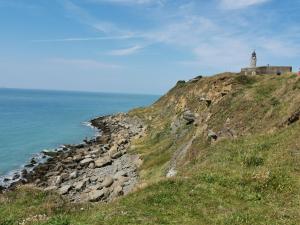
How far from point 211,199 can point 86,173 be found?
36.5 metres

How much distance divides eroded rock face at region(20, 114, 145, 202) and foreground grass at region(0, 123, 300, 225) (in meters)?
13.8

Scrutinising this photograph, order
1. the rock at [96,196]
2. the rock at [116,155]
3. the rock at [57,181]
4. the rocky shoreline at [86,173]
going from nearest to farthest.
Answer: the rock at [96,196]
the rocky shoreline at [86,173]
the rock at [57,181]
the rock at [116,155]

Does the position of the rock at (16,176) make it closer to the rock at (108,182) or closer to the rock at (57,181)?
the rock at (57,181)

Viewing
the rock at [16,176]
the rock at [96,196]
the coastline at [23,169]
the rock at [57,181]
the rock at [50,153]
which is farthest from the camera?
the rock at [50,153]

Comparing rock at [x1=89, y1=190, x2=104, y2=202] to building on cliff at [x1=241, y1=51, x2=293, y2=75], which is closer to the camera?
rock at [x1=89, y1=190, x2=104, y2=202]

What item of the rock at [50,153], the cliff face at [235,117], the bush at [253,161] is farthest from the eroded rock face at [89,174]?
the bush at [253,161]

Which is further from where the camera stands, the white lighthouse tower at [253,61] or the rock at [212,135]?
the white lighthouse tower at [253,61]

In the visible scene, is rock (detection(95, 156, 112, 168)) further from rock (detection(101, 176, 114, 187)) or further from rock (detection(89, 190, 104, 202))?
rock (detection(89, 190, 104, 202))

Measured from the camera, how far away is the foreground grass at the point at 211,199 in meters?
15.7

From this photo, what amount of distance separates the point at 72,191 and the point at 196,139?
47.1 feet

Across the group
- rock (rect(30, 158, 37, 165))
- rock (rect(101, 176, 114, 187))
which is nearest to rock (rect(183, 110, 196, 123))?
rock (rect(101, 176, 114, 187))

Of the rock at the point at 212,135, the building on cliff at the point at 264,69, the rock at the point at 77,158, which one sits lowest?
the rock at the point at 77,158

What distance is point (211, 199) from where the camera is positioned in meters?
17.8

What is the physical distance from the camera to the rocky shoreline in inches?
1563
